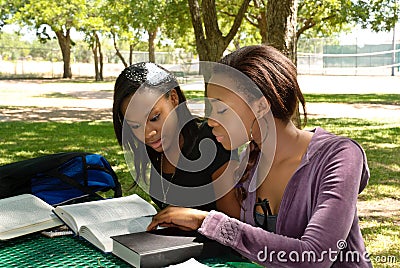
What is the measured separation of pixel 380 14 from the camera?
15023mm

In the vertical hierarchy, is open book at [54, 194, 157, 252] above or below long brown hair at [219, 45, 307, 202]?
below

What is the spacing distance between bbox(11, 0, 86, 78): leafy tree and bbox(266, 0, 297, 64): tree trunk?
1679 centimetres

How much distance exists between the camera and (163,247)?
1496mm

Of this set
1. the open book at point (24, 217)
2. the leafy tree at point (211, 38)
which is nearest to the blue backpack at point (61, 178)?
the open book at point (24, 217)

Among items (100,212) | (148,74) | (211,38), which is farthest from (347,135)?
(100,212)

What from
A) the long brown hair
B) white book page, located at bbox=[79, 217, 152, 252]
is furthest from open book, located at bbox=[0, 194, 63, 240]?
the long brown hair

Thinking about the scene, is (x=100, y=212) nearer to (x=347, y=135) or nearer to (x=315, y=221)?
(x=315, y=221)

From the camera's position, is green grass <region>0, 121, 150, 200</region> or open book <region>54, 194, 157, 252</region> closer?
open book <region>54, 194, 157, 252</region>

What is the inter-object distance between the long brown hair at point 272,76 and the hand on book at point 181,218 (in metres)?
0.37

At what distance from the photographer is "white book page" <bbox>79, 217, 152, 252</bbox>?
1.66 metres

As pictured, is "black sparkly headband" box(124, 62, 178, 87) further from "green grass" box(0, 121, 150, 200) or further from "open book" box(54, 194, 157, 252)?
"green grass" box(0, 121, 150, 200)

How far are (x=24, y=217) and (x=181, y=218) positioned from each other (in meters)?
0.64

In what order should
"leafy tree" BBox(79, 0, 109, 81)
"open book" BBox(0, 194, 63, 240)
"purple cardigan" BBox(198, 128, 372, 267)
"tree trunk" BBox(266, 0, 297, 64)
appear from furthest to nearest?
"leafy tree" BBox(79, 0, 109, 81) < "tree trunk" BBox(266, 0, 297, 64) < "open book" BBox(0, 194, 63, 240) < "purple cardigan" BBox(198, 128, 372, 267)

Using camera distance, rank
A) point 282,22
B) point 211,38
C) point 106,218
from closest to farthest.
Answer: point 106,218 → point 282,22 → point 211,38
